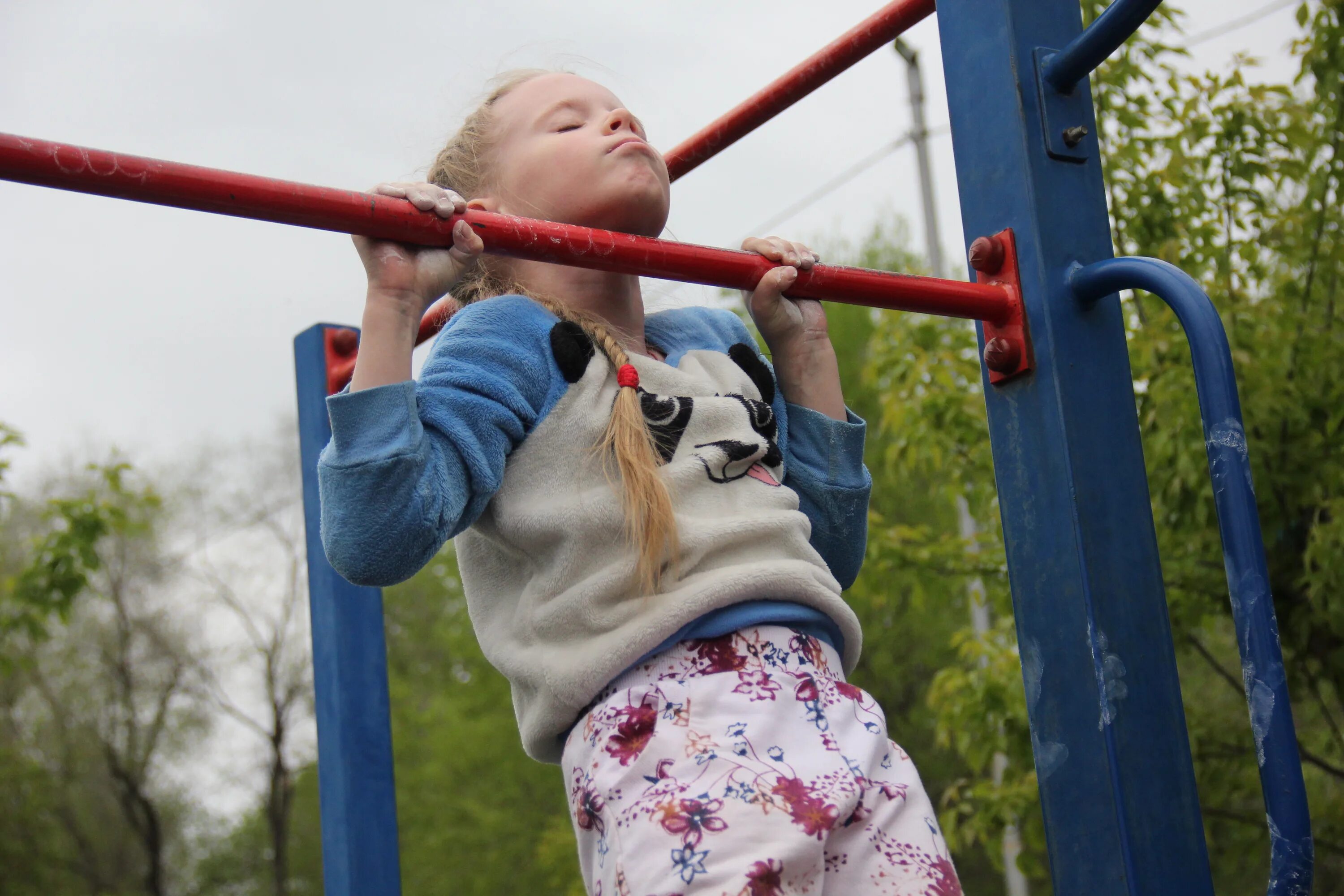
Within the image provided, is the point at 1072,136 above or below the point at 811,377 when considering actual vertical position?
above

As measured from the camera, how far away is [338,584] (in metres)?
1.92

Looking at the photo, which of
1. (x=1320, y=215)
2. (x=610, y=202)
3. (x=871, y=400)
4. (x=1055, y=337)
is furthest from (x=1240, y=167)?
(x=871, y=400)

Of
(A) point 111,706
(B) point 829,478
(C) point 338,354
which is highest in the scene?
(A) point 111,706

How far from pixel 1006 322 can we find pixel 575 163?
0.44 metres

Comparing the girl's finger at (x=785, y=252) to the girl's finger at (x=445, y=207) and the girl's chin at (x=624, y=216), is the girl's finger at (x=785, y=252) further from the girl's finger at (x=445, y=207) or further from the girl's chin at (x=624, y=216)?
the girl's finger at (x=445, y=207)

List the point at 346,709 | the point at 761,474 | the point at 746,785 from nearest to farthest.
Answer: the point at 746,785 < the point at 761,474 < the point at 346,709

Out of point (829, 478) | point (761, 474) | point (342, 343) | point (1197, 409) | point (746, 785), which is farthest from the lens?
point (1197, 409)

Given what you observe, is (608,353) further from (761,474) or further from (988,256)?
(988,256)

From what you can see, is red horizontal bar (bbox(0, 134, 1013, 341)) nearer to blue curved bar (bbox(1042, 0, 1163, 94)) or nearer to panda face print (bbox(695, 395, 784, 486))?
panda face print (bbox(695, 395, 784, 486))

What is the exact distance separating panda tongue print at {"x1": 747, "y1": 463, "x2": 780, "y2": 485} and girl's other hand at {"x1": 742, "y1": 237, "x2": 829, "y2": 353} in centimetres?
14

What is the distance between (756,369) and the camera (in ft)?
4.28

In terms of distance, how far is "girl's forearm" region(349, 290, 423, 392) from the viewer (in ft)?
3.23

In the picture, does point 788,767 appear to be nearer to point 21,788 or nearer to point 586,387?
point 586,387

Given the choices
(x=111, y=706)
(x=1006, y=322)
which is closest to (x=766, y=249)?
(x=1006, y=322)
